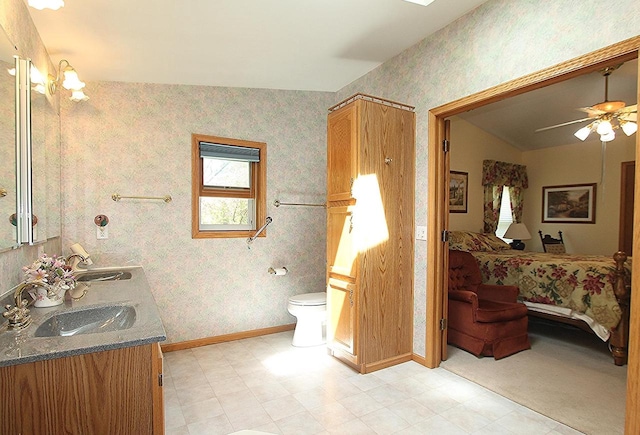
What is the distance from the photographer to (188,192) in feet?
10.5

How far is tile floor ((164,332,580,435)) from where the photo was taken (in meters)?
2.00

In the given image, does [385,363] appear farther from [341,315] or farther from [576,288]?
[576,288]

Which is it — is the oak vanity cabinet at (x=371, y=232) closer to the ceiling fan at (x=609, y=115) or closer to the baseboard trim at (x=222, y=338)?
the baseboard trim at (x=222, y=338)

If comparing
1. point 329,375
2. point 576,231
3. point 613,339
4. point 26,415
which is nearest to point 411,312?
point 329,375

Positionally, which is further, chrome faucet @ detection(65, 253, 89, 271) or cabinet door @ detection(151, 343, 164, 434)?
chrome faucet @ detection(65, 253, 89, 271)

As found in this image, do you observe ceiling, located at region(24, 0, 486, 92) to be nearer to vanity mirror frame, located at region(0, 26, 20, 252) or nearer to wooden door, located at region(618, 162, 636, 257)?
vanity mirror frame, located at region(0, 26, 20, 252)

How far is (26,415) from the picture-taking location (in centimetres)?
102

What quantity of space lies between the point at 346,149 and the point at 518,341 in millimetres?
2331

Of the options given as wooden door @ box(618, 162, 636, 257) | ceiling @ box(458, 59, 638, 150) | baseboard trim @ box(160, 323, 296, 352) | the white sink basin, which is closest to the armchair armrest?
baseboard trim @ box(160, 323, 296, 352)

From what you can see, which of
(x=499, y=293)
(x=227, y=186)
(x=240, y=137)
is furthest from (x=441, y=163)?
(x=227, y=186)

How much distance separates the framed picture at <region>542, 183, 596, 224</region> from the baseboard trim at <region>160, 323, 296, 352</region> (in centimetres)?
496

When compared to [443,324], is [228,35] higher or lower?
higher

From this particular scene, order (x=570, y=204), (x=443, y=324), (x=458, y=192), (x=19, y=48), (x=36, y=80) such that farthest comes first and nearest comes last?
(x=570, y=204), (x=458, y=192), (x=443, y=324), (x=36, y=80), (x=19, y=48)

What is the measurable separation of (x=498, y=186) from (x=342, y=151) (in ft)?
13.5
